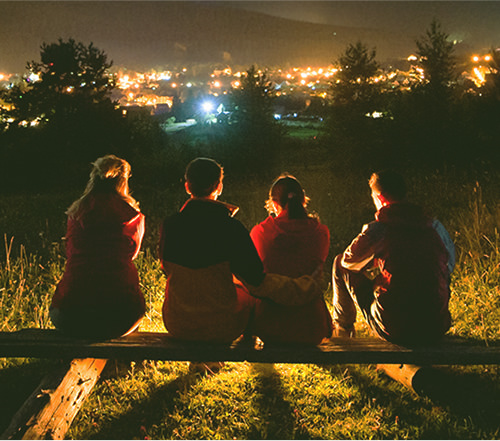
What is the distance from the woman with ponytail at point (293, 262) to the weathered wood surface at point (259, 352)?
149 mm

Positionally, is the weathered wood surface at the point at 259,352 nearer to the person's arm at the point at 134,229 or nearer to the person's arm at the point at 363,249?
the person's arm at the point at 363,249

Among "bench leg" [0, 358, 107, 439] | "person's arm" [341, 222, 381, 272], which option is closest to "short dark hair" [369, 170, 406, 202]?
"person's arm" [341, 222, 381, 272]

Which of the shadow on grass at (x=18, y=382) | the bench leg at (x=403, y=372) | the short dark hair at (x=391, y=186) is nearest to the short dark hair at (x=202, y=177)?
the short dark hair at (x=391, y=186)

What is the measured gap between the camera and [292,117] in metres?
33.2

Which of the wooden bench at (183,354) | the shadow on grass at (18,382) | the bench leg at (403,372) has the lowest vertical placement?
the shadow on grass at (18,382)

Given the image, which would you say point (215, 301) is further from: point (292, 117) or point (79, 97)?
point (292, 117)

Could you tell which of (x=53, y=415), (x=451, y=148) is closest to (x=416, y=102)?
(x=451, y=148)

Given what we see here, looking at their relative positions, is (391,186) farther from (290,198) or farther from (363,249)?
(290,198)

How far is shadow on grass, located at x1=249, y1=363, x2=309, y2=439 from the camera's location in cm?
284

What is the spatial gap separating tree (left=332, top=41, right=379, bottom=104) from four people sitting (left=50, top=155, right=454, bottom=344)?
9.47m

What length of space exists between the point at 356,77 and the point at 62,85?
32.8 ft

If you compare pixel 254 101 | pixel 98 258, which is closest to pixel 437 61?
pixel 254 101

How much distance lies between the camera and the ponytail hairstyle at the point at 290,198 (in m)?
3.14

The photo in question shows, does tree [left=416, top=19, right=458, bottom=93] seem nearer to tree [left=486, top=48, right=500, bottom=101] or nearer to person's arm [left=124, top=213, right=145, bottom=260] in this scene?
tree [left=486, top=48, right=500, bottom=101]
